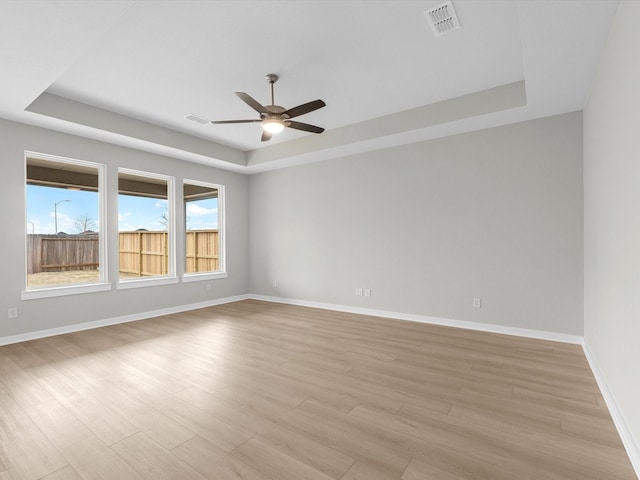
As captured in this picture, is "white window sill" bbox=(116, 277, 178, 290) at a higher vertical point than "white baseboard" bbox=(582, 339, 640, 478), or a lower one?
higher

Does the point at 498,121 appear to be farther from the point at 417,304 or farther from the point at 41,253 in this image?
the point at 41,253

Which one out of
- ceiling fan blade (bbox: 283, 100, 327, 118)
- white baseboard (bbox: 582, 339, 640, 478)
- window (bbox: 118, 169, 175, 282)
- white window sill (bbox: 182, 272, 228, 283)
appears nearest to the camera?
white baseboard (bbox: 582, 339, 640, 478)

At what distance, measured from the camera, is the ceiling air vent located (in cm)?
239

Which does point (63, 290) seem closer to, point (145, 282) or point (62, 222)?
point (62, 222)

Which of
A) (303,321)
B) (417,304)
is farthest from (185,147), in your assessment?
(417,304)

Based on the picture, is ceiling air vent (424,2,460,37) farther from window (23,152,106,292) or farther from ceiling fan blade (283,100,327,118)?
window (23,152,106,292)

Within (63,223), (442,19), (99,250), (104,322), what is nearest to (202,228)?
(99,250)

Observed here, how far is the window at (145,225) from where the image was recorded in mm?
5055

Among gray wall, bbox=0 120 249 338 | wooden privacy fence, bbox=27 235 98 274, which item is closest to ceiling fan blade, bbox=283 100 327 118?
gray wall, bbox=0 120 249 338

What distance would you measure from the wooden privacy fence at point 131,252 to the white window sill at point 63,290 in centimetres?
27

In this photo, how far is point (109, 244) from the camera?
15.5 feet

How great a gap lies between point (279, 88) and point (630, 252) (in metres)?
3.36

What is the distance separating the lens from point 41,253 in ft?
13.9

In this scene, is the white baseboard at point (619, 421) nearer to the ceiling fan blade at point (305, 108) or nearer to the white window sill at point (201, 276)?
the ceiling fan blade at point (305, 108)
